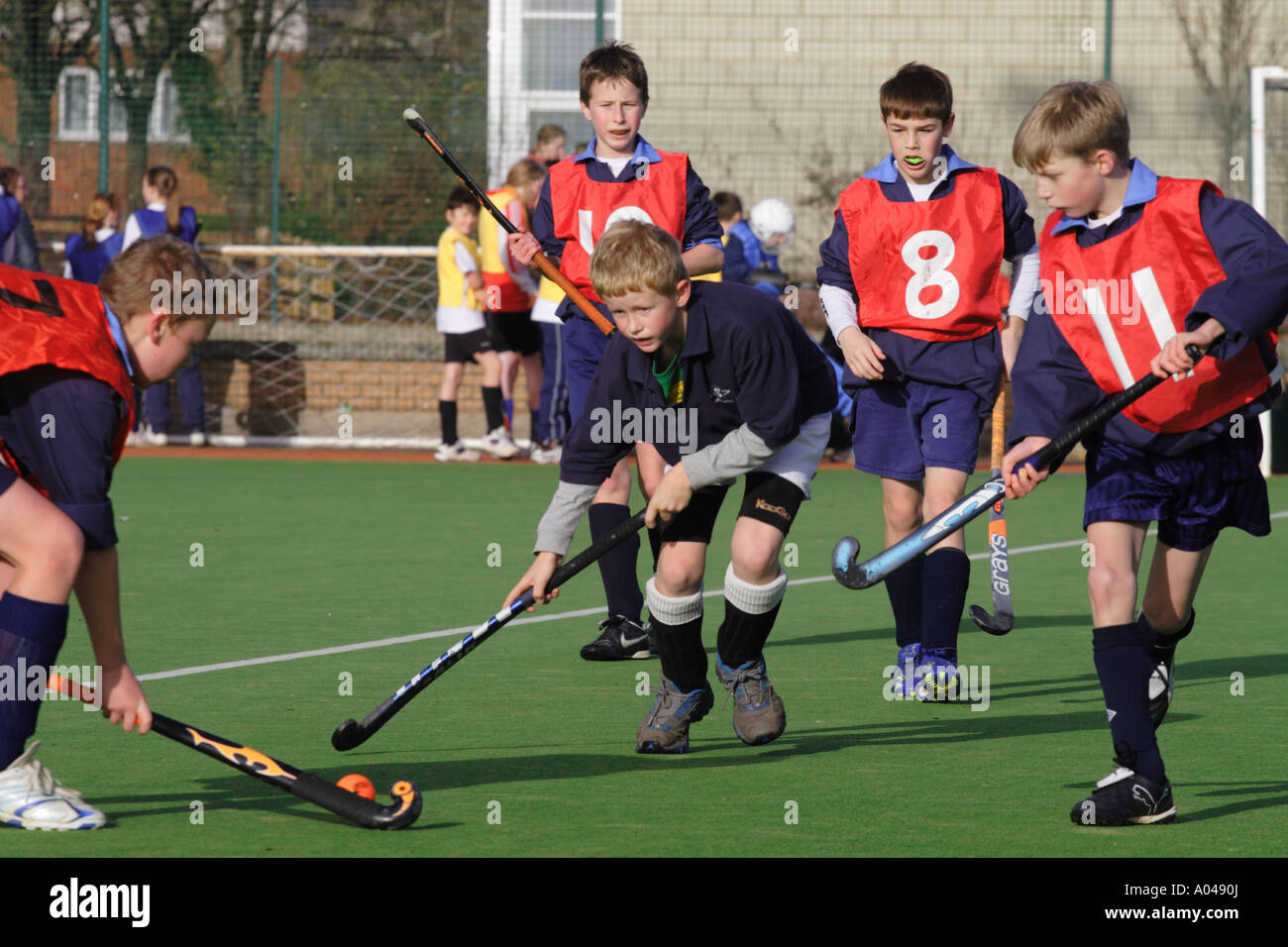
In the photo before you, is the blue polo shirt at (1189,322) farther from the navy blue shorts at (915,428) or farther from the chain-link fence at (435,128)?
the chain-link fence at (435,128)

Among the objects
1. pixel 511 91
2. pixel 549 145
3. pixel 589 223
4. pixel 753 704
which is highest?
pixel 511 91

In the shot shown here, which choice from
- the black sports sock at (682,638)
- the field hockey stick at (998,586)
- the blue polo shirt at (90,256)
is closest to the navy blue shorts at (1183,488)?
the black sports sock at (682,638)

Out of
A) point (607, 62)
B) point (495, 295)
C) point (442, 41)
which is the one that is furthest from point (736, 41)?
point (607, 62)

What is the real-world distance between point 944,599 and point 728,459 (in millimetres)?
1105

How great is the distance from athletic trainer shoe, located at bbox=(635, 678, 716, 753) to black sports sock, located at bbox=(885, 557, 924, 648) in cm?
104

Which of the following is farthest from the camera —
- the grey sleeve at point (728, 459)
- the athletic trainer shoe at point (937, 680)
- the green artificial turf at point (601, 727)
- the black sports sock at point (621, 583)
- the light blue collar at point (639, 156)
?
the light blue collar at point (639, 156)

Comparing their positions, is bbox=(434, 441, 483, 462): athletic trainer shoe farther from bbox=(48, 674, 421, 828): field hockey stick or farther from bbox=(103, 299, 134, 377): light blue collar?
bbox=(103, 299, 134, 377): light blue collar

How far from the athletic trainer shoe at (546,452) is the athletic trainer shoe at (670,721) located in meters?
7.66

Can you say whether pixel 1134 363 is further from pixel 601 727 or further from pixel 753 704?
pixel 601 727

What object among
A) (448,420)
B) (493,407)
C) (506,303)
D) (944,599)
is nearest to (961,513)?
(944,599)

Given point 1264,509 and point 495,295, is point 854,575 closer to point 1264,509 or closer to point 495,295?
point 1264,509

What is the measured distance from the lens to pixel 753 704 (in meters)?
4.48

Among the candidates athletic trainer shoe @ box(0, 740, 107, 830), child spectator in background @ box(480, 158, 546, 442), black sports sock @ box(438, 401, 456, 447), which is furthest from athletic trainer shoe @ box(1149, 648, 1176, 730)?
black sports sock @ box(438, 401, 456, 447)

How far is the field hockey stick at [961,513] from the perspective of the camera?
149 inches
